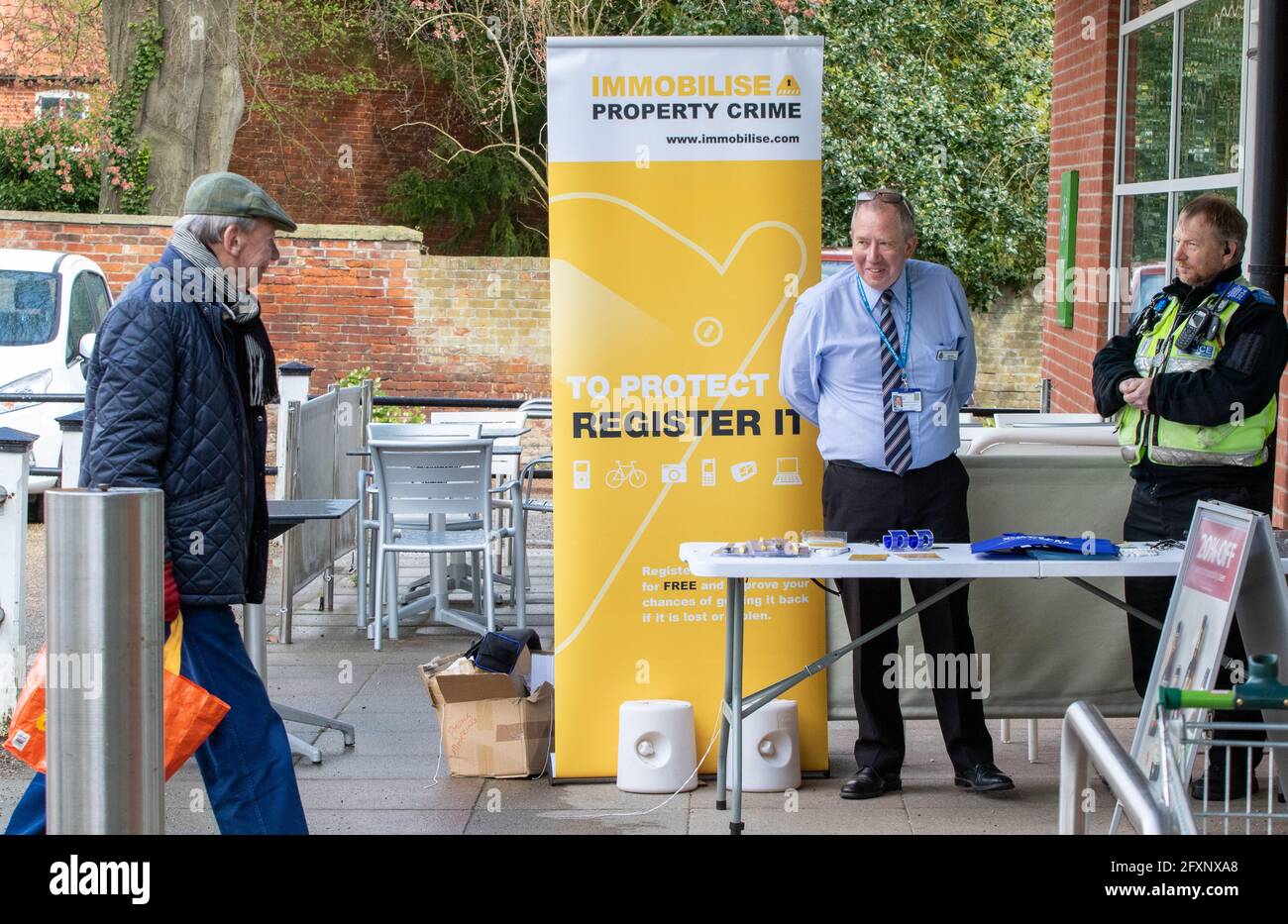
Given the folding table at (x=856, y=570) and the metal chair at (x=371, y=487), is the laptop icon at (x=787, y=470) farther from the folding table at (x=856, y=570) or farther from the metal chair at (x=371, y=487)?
the metal chair at (x=371, y=487)

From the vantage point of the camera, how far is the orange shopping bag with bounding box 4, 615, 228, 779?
12.7 feet

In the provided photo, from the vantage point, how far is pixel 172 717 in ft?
12.7

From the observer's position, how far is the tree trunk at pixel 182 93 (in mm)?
17734

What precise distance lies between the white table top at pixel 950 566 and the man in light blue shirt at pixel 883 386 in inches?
21.4

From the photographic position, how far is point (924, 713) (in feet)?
18.7

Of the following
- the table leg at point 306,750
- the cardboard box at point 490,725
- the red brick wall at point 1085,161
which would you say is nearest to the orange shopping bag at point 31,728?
the cardboard box at point 490,725

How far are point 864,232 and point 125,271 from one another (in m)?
12.3

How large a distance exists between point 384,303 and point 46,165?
20.9ft

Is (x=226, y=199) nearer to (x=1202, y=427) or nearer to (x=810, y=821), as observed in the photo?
(x=810, y=821)

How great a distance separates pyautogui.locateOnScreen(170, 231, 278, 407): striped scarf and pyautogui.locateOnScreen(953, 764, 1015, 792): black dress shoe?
2721 mm

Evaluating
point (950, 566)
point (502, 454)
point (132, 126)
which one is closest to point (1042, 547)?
point (950, 566)
